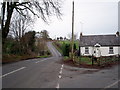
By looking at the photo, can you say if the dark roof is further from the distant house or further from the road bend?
the road bend

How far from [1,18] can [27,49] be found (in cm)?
2110

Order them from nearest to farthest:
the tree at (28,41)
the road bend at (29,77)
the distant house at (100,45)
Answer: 1. the road bend at (29,77)
2. the distant house at (100,45)
3. the tree at (28,41)

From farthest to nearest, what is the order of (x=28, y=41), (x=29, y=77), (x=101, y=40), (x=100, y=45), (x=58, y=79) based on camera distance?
(x=28, y=41) < (x=101, y=40) < (x=100, y=45) < (x=29, y=77) < (x=58, y=79)

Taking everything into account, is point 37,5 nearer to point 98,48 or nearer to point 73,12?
point 73,12

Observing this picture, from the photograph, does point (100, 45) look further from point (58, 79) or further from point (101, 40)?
point (58, 79)

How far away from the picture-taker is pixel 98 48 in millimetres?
33719

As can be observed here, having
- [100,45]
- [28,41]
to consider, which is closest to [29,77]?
[100,45]

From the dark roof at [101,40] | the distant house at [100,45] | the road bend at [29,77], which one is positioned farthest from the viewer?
the dark roof at [101,40]

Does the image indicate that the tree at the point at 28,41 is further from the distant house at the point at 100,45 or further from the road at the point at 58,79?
the road at the point at 58,79

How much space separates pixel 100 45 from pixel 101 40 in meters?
1.99

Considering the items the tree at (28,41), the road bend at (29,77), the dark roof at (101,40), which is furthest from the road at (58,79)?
the tree at (28,41)

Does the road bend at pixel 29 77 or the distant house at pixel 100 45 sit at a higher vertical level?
the distant house at pixel 100 45

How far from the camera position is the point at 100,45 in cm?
3362

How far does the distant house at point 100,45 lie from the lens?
33.0 m
